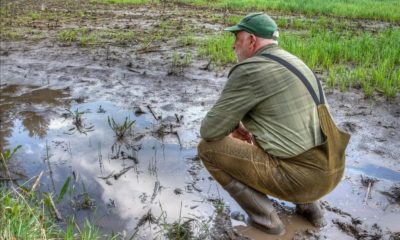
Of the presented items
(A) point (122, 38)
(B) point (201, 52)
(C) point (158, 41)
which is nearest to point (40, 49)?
(A) point (122, 38)

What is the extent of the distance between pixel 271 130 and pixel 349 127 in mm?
2289

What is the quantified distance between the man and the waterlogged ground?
0.36 m

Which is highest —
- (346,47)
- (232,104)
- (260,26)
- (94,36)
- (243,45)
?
(260,26)

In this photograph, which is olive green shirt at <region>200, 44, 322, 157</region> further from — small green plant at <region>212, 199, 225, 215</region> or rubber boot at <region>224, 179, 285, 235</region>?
small green plant at <region>212, 199, 225, 215</region>

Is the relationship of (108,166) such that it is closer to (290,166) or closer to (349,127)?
(290,166)

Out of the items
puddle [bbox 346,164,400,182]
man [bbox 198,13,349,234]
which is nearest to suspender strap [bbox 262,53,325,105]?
man [bbox 198,13,349,234]

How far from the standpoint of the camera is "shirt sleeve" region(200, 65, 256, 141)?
277cm

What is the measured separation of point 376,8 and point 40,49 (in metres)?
10.5

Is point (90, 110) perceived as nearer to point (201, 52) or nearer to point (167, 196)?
point (167, 196)

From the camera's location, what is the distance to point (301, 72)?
2.77 metres

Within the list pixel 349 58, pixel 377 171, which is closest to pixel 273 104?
pixel 377 171

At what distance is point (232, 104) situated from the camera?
9.27ft

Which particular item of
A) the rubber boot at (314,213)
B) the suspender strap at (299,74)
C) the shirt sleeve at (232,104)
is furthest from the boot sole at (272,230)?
the suspender strap at (299,74)

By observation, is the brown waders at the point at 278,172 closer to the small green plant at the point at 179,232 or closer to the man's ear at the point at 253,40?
the man's ear at the point at 253,40
